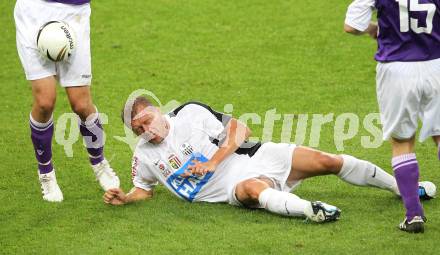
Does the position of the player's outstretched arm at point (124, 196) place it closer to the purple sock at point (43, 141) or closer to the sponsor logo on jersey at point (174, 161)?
the sponsor logo on jersey at point (174, 161)

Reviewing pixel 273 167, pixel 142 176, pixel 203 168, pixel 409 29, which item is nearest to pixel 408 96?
pixel 409 29

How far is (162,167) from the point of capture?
7094 mm

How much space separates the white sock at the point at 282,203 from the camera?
6546mm

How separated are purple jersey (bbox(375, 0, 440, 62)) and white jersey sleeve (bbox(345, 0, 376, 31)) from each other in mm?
60

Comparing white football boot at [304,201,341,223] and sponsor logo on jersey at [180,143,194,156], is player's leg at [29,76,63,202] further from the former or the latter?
white football boot at [304,201,341,223]

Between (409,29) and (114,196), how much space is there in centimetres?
250

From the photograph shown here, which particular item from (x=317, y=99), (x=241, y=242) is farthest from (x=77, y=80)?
(x=317, y=99)

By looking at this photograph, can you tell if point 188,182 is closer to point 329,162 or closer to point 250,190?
point 250,190

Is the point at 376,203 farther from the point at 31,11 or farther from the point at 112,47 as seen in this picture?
the point at 112,47

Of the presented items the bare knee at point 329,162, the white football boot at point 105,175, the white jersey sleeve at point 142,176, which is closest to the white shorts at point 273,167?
the bare knee at point 329,162

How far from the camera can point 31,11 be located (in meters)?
7.25

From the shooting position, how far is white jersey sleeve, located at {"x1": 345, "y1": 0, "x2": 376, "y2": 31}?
20.3ft

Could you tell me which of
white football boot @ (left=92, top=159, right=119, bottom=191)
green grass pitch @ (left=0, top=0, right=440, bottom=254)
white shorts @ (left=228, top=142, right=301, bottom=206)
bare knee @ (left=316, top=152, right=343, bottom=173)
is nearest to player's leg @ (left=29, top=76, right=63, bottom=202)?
green grass pitch @ (left=0, top=0, right=440, bottom=254)

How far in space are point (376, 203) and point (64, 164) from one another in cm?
284
